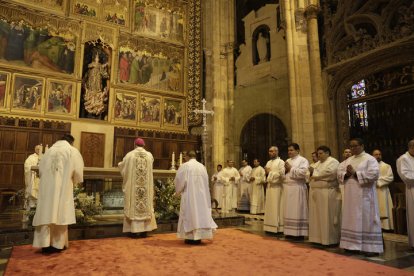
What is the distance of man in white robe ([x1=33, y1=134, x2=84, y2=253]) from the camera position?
4840 mm

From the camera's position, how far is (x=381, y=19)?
981 centimetres

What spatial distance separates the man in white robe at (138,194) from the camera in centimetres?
629

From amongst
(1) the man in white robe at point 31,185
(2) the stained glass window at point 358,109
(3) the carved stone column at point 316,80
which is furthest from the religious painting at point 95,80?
(2) the stained glass window at point 358,109

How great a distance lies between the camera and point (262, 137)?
14625mm

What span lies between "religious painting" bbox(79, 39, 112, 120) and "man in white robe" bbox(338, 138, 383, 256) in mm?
10110

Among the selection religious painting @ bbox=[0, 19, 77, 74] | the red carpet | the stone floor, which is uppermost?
religious painting @ bbox=[0, 19, 77, 74]

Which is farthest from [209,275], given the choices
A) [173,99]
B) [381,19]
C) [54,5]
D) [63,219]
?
[54,5]

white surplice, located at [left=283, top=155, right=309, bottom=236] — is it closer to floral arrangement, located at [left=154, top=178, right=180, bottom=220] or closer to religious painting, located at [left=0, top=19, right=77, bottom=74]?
floral arrangement, located at [left=154, top=178, right=180, bottom=220]

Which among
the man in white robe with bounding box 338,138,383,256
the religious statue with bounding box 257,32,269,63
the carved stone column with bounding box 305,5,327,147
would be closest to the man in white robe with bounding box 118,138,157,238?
the man in white robe with bounding box 338,138,383,256

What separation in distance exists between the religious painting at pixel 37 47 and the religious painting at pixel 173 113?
413cm

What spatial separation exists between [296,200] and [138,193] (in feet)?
10.4

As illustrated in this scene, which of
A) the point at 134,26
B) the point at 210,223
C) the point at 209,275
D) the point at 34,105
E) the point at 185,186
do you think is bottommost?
the point at 209,275

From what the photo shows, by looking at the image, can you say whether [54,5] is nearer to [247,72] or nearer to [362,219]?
[247,72]

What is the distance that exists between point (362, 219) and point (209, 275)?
9.27 feet
